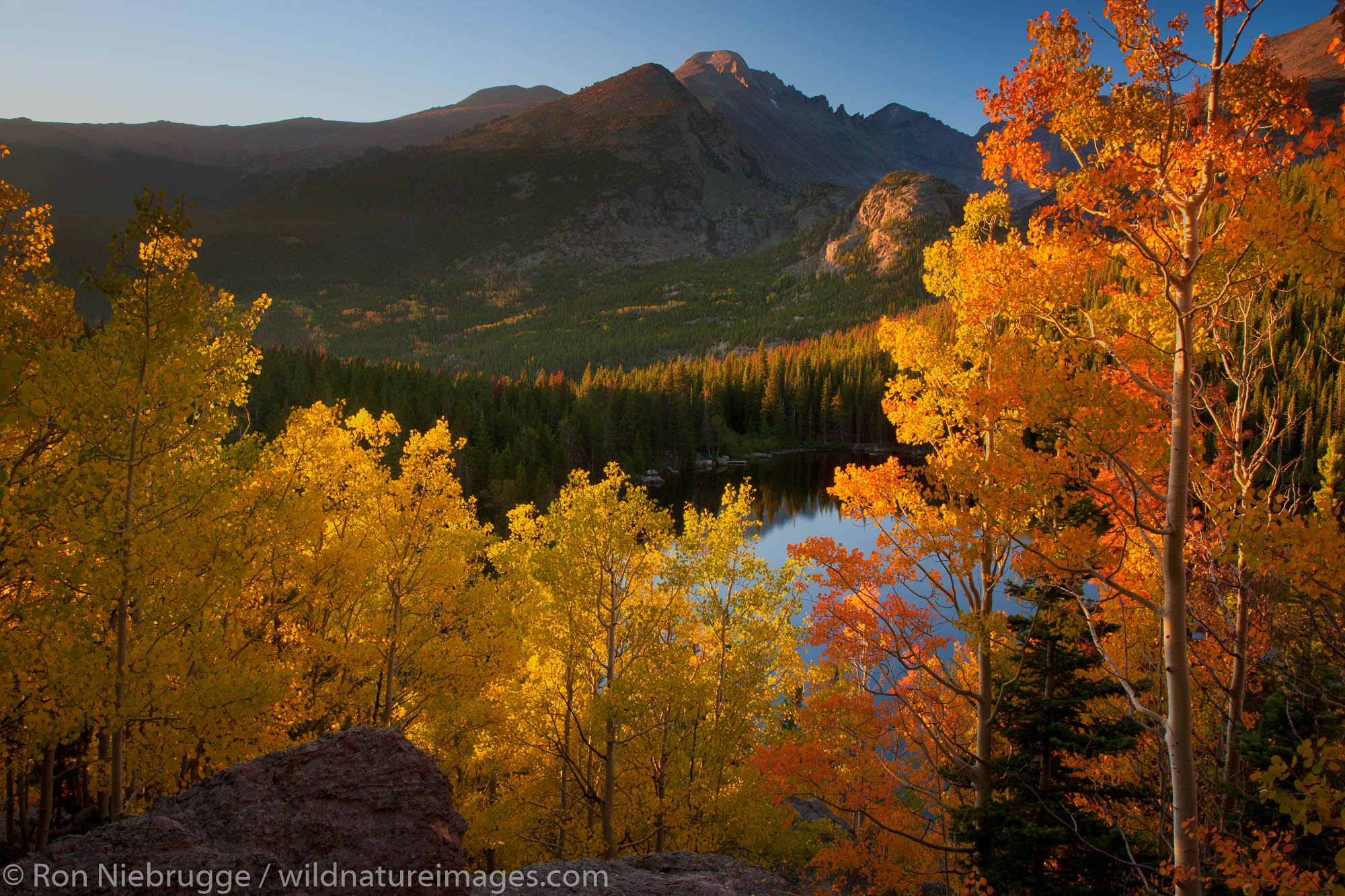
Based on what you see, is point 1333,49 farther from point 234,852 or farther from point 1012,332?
point 234,852

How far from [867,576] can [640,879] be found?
508cm

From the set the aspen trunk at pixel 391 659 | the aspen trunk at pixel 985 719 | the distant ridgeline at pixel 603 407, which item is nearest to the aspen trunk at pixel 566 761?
the aspen trunk at pixel 391 659

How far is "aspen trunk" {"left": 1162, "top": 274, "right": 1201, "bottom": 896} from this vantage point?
5312mm

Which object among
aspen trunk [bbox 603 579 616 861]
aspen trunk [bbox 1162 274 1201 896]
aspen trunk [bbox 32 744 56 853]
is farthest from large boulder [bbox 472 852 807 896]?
aspen trunk [bbox 32 744 56 853]

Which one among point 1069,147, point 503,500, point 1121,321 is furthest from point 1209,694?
point 503,500

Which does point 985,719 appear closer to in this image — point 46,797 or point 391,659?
point 391,659

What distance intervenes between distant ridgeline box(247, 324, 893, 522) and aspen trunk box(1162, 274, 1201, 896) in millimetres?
42340

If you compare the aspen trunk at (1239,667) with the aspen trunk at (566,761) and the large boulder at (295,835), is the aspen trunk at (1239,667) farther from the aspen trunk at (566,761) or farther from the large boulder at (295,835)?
the aspen trunk at (566,761)

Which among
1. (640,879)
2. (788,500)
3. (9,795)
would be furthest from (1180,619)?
(788,500)

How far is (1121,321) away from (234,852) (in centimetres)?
1056

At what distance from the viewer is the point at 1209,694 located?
547 inches

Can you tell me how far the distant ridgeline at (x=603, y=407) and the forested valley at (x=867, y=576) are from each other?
3128 cm

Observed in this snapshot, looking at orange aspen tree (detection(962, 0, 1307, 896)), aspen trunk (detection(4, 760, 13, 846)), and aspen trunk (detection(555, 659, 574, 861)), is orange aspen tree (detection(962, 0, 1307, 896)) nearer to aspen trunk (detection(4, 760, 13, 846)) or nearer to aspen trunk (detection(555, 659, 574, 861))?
aspen trunk (detection(555, 659, 574, 861))

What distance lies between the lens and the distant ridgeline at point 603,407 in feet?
212
